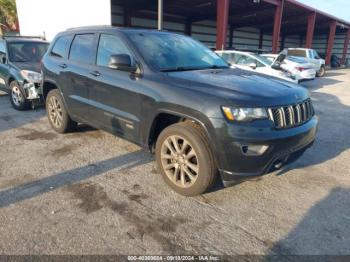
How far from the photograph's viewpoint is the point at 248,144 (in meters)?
2.91

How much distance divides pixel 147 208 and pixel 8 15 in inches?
1209

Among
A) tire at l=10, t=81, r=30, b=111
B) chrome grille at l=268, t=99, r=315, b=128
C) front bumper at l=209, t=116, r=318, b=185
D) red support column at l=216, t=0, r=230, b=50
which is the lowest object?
tire at l=10, t=81, r=30, b=111

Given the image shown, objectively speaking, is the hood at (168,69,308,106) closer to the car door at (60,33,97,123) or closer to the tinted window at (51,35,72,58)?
the car door at (60,33,97,123)

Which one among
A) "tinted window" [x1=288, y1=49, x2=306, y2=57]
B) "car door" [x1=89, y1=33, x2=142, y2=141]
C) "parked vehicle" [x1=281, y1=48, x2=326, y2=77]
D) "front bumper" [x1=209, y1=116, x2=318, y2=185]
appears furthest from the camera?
Answer: "tinted window" [x1=288, y1=49, x2=306, y2=57]

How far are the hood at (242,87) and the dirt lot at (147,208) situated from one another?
1.11 m

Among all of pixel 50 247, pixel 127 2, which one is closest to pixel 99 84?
pixel 50 247

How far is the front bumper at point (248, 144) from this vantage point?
9.53ft

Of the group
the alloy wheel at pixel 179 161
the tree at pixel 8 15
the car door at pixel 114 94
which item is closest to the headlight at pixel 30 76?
the car door at pixel 114 94

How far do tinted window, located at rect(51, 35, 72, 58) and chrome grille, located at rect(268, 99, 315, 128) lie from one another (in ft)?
11.8

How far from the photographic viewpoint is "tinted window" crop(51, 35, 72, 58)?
5.08 m

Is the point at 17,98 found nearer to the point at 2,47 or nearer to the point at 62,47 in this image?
the point at 2,47

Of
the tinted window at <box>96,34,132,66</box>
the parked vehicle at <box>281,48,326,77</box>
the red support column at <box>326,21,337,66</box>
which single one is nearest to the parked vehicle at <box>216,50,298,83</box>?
the tinted window at <box>96,34,132,66</box>

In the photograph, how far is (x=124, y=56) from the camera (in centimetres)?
362

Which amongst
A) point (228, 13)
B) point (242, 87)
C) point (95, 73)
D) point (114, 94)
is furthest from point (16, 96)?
point (228, 13)
